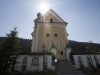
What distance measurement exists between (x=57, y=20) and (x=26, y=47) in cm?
3789

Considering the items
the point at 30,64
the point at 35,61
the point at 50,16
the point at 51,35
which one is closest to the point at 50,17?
the point at 50,16

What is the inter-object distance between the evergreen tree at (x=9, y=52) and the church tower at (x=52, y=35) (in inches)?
410

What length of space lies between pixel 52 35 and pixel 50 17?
20.9 ft

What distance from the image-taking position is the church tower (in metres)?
22.7

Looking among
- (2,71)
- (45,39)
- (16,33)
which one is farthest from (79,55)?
(2,71)

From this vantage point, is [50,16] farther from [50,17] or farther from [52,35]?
[52,35]

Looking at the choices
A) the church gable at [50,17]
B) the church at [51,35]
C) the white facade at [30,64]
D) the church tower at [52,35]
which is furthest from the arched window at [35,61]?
the church gable at [50,17]

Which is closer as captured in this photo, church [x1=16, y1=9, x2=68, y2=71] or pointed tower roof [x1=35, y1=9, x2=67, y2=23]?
church [x1=16, y1=9, x2=68, y2=71]

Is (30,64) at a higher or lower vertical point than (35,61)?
lower

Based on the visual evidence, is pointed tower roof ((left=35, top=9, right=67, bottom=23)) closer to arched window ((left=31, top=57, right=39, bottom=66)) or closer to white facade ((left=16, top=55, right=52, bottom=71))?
white facade ((left=16, top=55, right=52, bottom=71))

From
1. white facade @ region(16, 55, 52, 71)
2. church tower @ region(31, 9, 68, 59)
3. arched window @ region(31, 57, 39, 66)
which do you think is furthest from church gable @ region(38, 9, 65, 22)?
arched window @ region(31, 57, 39, 66)

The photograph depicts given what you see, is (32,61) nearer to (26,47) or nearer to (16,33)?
(16,33)

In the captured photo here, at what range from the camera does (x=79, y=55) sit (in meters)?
16.4

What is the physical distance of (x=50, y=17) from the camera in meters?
27.2
